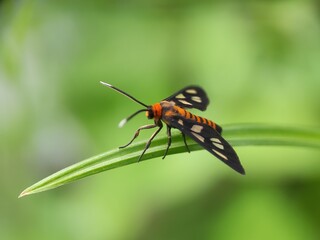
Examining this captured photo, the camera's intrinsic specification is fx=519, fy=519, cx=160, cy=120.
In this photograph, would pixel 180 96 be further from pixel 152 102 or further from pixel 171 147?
pixel 152 102

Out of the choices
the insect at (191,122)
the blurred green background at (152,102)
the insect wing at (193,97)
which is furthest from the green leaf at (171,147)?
the blurred green background at (152,102)

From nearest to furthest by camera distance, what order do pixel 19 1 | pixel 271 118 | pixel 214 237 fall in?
pixel 214 237, pixel 271 118, pixel 19 1

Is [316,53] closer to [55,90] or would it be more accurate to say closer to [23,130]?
[55,90]

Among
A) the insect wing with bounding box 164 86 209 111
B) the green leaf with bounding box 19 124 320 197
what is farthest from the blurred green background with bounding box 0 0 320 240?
the green leaf with bounding box 19 124 320 197

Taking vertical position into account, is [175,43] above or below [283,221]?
above

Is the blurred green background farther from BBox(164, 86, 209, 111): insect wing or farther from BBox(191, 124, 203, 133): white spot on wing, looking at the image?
BBox(191, 124, 203, 133): white spot on wing

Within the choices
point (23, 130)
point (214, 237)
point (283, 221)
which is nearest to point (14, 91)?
point (23, 130)

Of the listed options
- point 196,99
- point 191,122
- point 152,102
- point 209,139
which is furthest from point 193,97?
point 152,102

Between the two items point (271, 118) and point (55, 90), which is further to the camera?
point (55, 90)

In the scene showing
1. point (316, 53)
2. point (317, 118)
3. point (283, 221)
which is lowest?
point (283, 221)
